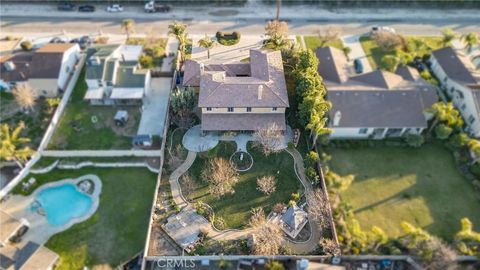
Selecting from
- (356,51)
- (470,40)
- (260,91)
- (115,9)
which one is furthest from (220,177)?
(115,9)

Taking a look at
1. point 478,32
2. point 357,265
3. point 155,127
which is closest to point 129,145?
point 155,127

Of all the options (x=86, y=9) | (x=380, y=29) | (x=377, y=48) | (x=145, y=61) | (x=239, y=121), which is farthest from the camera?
(x=86, y=9)

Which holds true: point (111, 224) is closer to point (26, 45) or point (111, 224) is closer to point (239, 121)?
point (239, 121)

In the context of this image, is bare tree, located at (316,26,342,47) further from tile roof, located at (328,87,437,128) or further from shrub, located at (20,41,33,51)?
shrub, located at (20,41,33,51)

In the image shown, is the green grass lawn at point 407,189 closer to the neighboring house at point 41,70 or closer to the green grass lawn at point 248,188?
the green grass lawn at point 248,188

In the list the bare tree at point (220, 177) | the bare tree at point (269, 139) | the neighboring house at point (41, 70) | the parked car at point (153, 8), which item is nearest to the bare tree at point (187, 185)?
the bare tree at point (220, 177)

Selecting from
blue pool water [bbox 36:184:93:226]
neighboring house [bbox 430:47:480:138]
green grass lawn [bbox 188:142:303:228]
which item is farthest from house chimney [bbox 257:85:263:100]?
neighboring house [bbox 430:47:480:138]

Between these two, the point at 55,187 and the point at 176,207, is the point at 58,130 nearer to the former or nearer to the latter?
→ the point at 55,187
